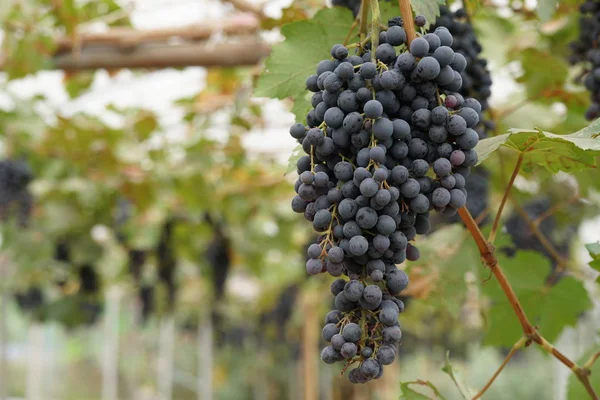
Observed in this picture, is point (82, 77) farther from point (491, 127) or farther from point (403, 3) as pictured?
point (403, 3)

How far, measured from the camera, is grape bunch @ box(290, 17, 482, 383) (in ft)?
2.45

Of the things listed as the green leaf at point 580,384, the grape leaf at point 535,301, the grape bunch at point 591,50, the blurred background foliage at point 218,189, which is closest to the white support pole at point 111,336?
the blurred background foliage at point 218,189

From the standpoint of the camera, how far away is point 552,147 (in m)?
0.92

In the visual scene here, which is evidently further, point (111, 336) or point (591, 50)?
point (111, 336)

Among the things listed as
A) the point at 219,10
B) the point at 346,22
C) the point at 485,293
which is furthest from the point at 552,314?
the point at 219,10

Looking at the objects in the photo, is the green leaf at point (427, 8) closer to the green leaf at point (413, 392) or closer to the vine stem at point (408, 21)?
the vine stem at point (408, 21)

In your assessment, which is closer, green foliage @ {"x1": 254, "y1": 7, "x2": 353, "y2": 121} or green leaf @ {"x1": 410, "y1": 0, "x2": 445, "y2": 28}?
green leaf @ {"x1": 410, "y1": 0, "x2": 445, "y2": 28}

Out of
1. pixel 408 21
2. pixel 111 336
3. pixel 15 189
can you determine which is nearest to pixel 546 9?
pixel 408 21

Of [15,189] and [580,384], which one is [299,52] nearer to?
[580,384]

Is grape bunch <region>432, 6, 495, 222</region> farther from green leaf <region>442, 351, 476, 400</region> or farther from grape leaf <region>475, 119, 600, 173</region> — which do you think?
green leaf <region>442, 351, 476, 400</region>

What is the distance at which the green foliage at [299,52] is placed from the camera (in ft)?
3.49

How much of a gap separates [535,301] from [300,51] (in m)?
0.90

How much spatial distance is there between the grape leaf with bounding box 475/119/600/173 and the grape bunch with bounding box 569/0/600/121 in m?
0.34

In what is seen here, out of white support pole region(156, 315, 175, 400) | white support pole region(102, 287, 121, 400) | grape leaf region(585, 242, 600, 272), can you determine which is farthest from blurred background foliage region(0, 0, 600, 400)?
white support pole region(156, 315, 175, 400)
